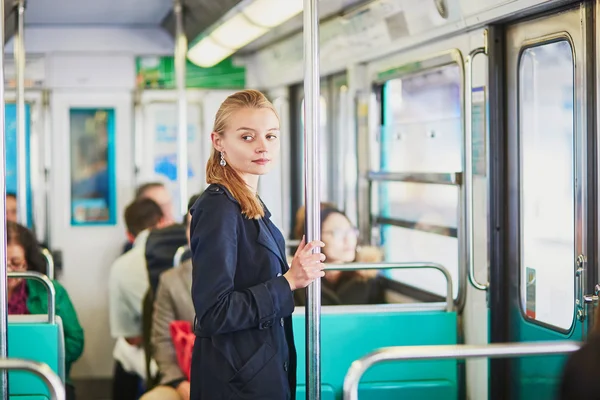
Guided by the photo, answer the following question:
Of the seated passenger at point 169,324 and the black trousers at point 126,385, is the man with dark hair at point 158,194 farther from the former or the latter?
the seated passenger at point 169,324

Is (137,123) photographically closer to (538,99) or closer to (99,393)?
(99,393)

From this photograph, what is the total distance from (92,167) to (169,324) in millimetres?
4406

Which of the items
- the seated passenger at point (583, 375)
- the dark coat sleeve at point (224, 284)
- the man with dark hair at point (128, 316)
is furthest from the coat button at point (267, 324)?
the man with dark hair at point (128, 316)

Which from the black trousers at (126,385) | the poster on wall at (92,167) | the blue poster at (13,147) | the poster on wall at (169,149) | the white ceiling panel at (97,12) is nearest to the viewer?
the black trousers at (126,385)

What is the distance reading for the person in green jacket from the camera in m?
4.87

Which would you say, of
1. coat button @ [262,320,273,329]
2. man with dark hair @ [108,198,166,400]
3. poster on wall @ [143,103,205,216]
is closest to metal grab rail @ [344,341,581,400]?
coat button @ [262,320,273,329]

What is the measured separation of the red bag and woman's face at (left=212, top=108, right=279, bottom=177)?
5.89ft

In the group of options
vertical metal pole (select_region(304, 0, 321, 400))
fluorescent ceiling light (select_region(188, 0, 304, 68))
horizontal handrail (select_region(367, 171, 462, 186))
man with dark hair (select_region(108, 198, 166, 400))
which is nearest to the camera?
vertical metal pole (select_region(304, 0, 321, 400))

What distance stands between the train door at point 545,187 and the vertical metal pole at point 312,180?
3.84 ft

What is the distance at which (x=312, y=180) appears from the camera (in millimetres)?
2828

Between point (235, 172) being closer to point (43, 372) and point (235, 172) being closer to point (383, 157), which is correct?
point (43, 372)

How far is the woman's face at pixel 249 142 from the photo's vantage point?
272 centimetres

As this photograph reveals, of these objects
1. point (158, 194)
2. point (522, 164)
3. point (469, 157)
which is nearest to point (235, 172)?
point (522, 164)

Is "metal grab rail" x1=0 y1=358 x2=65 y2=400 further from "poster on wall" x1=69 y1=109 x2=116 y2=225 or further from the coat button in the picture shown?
"poster on wall" x1=69 y1=109 x2=116 y2=225
